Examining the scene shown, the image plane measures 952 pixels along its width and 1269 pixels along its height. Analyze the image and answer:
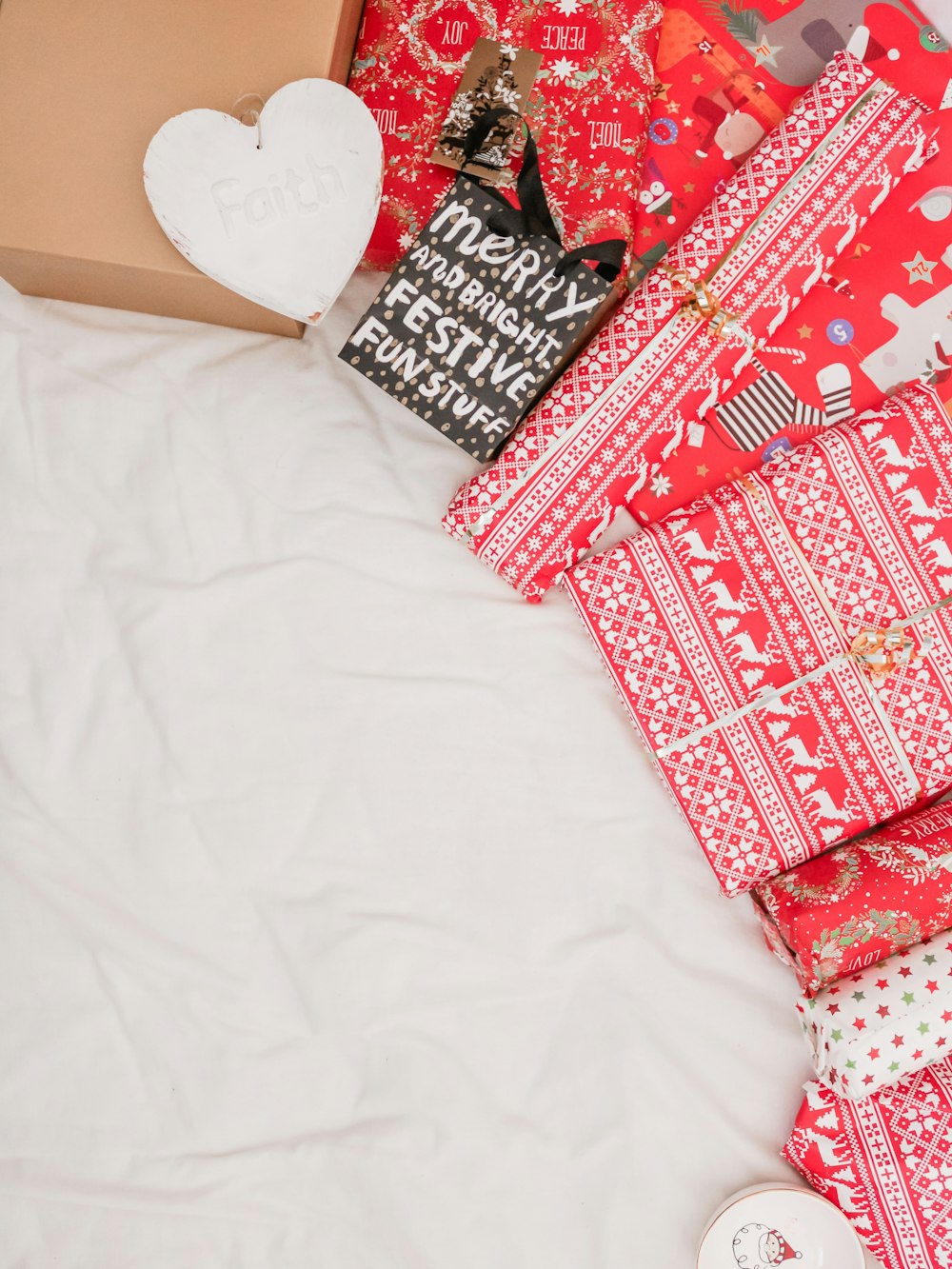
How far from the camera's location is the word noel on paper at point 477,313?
935 mm

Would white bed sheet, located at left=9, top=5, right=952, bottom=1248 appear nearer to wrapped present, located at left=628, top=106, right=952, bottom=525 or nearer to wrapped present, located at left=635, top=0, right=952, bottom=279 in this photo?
wrapped present, located at left=628, top=106, right=952, bottom=525

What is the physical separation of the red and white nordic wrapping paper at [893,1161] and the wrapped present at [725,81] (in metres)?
0.89

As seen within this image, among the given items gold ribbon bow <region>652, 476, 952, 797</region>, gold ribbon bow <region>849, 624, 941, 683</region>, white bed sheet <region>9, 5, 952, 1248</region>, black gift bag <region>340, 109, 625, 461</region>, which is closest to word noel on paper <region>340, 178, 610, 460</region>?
black gift bag <region>340, 109, 625, 461</region>

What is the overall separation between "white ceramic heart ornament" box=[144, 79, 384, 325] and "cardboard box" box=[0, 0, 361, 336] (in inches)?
1.6

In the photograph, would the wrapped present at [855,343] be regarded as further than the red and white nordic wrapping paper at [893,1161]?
Yes

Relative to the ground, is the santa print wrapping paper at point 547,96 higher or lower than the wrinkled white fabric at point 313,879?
higher

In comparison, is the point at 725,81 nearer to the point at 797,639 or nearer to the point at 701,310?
the point at 701,310

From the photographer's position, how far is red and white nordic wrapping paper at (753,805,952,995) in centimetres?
87

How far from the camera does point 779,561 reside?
3.16 feet

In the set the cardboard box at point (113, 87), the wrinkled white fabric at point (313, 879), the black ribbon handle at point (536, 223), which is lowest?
the wrinkled white fabric at point (313, 879)

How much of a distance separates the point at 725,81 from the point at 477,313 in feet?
1.36

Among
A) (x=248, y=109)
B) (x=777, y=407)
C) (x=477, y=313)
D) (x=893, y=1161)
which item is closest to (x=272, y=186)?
(x=248, y=109)

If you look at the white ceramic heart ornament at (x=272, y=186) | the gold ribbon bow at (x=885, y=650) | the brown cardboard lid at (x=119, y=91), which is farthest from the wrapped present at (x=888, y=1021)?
the brown cardboard lid at (x=119, y=91)

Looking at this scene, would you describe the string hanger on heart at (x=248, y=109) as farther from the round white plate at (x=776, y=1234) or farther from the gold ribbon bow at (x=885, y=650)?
the round white plate at (x=776, y=1234)
